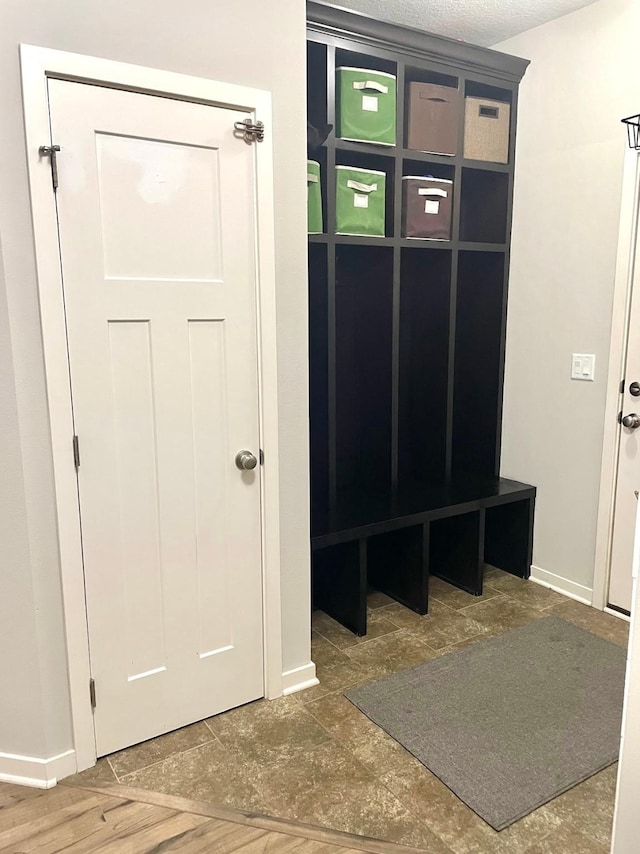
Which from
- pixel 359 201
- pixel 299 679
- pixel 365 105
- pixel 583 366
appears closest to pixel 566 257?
pixel 583 366

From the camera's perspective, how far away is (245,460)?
219 cm

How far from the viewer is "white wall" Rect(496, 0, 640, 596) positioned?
287 centimetres

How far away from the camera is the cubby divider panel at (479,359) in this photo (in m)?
3.43

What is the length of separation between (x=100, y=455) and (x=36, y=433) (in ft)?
0.64

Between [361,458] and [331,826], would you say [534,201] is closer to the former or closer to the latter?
[361,458]

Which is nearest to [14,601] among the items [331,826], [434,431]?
[331,826]

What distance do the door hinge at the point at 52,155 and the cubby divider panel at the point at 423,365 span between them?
1.90 meters

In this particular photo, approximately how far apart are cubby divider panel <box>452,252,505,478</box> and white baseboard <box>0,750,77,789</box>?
2381 millimetres

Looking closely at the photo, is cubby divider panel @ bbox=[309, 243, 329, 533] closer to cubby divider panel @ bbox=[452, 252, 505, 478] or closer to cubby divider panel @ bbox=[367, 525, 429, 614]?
cubby divider panel @ bbox=[367, 525, 429, 614]

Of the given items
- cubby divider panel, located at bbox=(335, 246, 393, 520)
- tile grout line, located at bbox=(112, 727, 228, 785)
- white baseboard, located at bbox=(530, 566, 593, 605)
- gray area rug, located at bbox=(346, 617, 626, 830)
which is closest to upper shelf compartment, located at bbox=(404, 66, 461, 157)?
cubby divider panel, located at bbox=(335, 246, 393, 520)

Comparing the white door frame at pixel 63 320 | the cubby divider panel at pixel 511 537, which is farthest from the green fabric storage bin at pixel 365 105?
the cubby divider panel at pixel 511 537

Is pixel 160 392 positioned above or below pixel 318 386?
above

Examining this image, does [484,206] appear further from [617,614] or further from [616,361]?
[617,614]

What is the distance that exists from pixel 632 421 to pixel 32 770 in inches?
107
